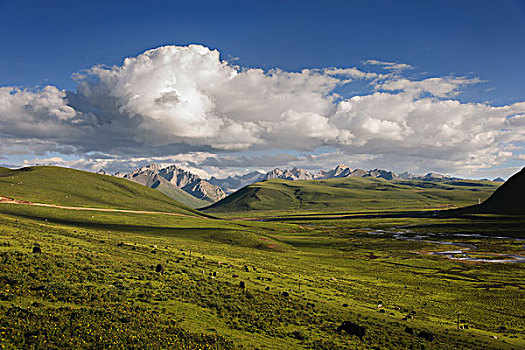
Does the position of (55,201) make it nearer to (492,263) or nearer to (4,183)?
(4,183)

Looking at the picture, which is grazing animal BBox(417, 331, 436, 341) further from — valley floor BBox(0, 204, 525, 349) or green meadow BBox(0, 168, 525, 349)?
green meadow BBox(0, 168, 525, 349)

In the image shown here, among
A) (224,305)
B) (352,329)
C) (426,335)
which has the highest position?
(224,305)

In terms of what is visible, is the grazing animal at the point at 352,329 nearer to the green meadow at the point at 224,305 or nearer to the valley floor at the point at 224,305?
the green meadow at the point at 224,305

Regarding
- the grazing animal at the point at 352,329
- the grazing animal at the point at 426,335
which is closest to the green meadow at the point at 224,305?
the grazing animal at the point at 426,335

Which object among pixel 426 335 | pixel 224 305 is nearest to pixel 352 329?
pixel 426 335

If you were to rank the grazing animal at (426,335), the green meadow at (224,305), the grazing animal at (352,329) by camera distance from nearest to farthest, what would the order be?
the green meadow at (224,305), the grazing animal at (352,329), the grazing animal at (426,335)

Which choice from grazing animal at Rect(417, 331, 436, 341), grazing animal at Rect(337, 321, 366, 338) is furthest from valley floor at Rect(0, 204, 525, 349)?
grazing animal at Rect(337, 321, 366, 338)

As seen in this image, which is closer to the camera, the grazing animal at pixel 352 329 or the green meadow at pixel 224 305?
the green meadow at pixel 224 305

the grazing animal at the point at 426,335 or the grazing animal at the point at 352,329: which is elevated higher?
the grazing animal at the point at 352,329

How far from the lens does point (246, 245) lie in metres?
123

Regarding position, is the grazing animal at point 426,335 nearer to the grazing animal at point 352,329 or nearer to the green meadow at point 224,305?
the green meadow at point 224,305

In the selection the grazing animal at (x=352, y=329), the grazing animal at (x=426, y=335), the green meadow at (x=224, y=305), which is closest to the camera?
the green meadow at (x=224, y=305)

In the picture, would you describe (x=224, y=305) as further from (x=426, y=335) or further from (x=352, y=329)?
(x=426, y=335)

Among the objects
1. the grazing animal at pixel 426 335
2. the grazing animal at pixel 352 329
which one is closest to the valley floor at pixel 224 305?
the grazing animal at pixel 426 335
